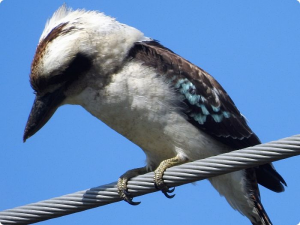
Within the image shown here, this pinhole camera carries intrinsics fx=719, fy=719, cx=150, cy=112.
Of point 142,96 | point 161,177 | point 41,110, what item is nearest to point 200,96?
point 142,96

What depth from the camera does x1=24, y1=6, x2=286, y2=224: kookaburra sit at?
4852mm

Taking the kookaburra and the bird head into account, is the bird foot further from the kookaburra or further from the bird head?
the bird head

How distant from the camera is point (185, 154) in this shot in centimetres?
493

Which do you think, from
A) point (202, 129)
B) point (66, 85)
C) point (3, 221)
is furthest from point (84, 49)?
point (3, 221)

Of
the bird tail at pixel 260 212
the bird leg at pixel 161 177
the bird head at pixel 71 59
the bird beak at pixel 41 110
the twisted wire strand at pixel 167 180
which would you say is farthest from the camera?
the bird tail at pixel 260 212

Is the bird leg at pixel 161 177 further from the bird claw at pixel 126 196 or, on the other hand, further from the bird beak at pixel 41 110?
the bird beak at pixel 41 110

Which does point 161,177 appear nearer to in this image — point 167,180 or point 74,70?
point 167,180

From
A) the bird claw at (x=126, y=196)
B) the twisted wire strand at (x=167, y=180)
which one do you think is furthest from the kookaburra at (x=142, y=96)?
the twisted wire strand at (x=167, y=180)

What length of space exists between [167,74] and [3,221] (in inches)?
63.6

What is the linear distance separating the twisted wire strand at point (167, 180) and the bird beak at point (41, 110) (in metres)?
0.84

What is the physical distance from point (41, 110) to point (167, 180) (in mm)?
1249

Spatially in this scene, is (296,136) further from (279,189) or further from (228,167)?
(279,189)

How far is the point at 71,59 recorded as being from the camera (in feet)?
16.3

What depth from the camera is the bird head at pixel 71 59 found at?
496 cm
